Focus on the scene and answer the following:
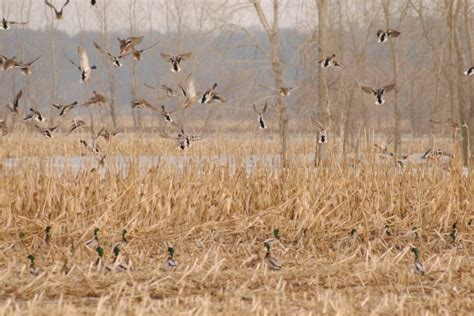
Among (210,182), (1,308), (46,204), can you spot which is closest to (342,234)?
(210,182)

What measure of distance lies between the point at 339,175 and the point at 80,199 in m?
2.66

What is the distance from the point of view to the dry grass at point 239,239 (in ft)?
13.2

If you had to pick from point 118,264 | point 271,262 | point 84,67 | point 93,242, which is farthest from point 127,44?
point 271,262

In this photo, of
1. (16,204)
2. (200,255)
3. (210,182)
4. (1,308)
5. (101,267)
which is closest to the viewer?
(1,308)

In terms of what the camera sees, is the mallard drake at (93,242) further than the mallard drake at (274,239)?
No

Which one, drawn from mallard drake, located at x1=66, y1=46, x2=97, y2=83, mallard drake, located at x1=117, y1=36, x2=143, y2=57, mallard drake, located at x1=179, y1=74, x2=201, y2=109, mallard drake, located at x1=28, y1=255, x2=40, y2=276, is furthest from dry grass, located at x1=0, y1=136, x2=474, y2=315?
mallard drake, located at x1=117, y1=36, x2=143, y2=57

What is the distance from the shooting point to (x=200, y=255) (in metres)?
5.42

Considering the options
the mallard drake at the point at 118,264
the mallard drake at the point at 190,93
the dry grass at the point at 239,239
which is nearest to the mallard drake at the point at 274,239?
the dry grass at the point at 239,239

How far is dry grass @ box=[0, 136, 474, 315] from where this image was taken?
4.02m

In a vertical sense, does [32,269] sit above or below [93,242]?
below

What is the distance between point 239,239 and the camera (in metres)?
5.82

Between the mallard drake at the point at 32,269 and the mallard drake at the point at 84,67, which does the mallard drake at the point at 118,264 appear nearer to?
the mallard drake at the point at 32,269

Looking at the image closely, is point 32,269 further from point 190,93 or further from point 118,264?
point 190,93

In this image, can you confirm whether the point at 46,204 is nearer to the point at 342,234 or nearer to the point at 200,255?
the point at 200,255
